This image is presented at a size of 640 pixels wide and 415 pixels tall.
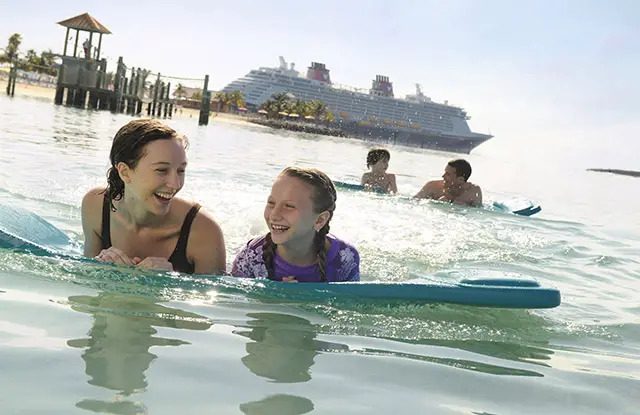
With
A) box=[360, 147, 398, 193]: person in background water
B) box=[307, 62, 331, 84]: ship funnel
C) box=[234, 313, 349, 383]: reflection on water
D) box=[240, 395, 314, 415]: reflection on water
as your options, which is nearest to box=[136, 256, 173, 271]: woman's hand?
box=[234, 313, 349, 383]: reflection on water

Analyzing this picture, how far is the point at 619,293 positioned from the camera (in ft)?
18.9

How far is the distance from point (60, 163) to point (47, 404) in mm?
9744

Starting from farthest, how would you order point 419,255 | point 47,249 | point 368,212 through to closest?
1. point 368,212
2. point 419,255
3. point 47,249

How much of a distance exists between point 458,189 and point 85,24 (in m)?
29.1

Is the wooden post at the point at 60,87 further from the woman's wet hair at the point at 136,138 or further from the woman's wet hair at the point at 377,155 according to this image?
the woman's wet hair at the point at 136,138

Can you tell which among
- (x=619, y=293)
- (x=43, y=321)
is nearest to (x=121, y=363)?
(x=43, y=321)

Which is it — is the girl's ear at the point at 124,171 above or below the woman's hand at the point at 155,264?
above

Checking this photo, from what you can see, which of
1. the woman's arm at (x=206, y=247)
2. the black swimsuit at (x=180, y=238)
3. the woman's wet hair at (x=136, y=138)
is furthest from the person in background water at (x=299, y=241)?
the woman's wet hair at (x=136, y=138)

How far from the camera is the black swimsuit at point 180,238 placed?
403 centimetres

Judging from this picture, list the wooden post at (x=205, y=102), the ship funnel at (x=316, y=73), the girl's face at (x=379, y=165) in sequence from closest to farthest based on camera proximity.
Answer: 1. the girl's face at (x=379, y=165)
2. the wooden post at (x=205, y=102)
3. the ship funnel at (x=316, y=73)

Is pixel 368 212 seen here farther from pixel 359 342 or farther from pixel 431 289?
pixel 359 342

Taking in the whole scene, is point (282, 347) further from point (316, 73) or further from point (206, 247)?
point (316, 73)

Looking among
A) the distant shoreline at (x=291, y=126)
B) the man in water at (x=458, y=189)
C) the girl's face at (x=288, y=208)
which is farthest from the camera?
the distant shoreline at (x=291, y=126)

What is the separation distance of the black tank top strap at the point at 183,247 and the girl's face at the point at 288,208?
1.33 feet
